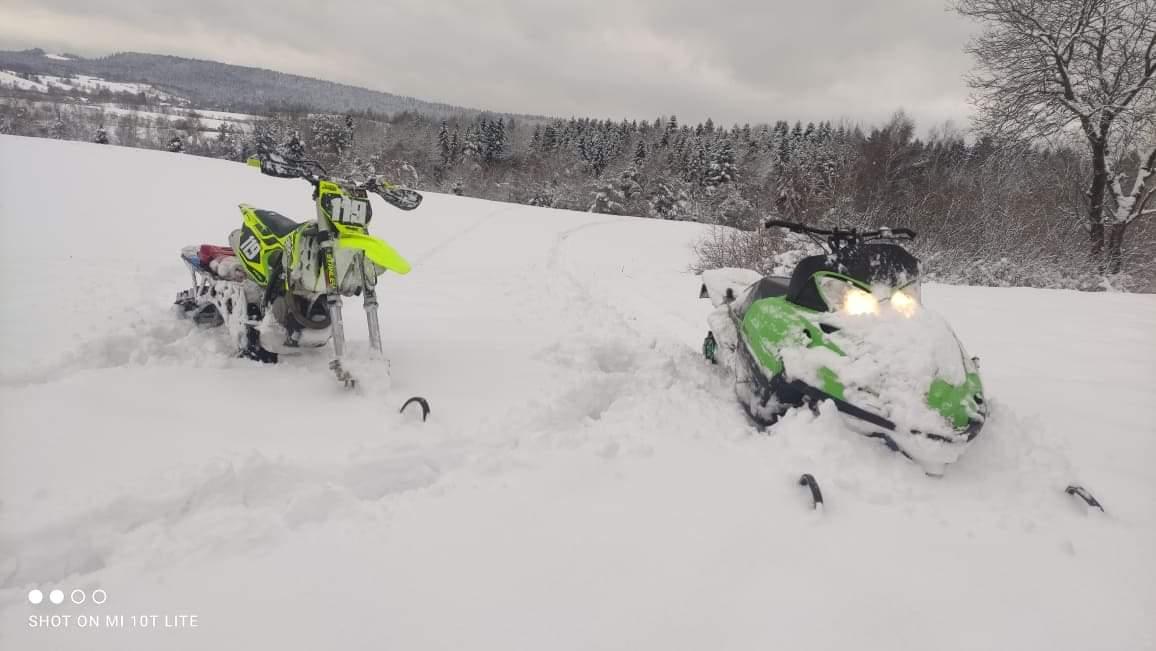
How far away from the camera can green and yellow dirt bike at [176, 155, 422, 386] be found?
355cm

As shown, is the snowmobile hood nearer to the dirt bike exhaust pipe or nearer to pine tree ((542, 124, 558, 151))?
the dirt bike exhaust pipe

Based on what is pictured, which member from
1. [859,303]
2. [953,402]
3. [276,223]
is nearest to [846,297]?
[859,303]

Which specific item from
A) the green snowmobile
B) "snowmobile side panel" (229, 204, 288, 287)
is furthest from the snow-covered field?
"snowmobile side panel" (229, 204, 288, 287)

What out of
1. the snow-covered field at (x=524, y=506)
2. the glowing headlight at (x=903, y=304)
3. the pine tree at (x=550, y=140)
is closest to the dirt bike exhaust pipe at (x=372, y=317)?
the snow-covered field at (x=524, y=506)

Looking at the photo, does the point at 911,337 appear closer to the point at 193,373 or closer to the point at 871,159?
the point at 193,373

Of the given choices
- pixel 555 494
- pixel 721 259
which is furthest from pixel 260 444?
pixel 721 259

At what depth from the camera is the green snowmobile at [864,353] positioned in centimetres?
283

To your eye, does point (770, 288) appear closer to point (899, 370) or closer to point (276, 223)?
point (899, 370)

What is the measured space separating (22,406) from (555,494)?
9.12ft

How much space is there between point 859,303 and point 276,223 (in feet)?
13.3

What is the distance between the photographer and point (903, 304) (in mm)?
3375

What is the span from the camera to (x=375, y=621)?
1845 mm

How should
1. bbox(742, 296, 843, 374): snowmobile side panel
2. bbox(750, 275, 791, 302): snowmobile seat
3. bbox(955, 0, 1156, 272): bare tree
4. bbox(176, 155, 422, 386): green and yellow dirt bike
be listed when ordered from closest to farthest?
bbox(742, 296, 843, 374): snowmobile side panel
bbox(176, 155, 422, 386): green and yellow dirt bike
bbox(750, 275, 791, 302): snowmobile seat
bbox(955, 0, 1156, 272): bare tree

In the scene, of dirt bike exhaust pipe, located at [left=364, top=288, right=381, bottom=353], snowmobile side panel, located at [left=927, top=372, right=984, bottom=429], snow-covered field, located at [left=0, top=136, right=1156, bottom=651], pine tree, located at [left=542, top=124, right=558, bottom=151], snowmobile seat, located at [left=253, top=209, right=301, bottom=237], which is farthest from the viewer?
pine tree, located at [left=542, top=124, right=558, bottom=151]
